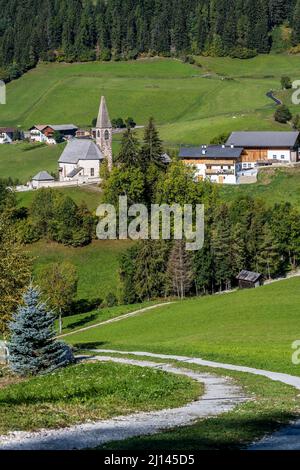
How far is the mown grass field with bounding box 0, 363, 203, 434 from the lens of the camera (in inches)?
873

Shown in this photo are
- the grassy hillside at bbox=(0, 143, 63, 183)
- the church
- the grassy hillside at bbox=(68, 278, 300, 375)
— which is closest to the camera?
the grassy hillside at bbox=(68, 278, 300, 375)

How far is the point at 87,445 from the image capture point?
1845 centimetres

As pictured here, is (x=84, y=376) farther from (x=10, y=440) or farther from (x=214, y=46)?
(x=214, y=46)

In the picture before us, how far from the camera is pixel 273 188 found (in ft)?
333

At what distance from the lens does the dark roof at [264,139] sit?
117m

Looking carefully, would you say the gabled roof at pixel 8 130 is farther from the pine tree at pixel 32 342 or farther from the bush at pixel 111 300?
the pine tree at pixel 32 342

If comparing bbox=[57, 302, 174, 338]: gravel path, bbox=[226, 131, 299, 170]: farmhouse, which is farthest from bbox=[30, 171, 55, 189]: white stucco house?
bbox=[57, 302, 174, 338]: gravel path

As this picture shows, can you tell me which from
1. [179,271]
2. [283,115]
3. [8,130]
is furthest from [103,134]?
[179,271]

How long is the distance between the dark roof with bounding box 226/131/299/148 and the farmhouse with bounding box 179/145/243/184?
411 centimetres

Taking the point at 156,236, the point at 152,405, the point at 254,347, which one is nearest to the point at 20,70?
the point at 156,236

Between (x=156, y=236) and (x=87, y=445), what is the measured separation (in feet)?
206

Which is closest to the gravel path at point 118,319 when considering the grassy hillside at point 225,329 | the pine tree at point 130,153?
the grassy hillside at point 225,329

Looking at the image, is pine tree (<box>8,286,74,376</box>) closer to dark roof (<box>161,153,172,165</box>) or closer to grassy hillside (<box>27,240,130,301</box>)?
grassy hillside (<box>27,240,130,301</box>)

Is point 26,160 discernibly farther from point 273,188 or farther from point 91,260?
point 91,260
